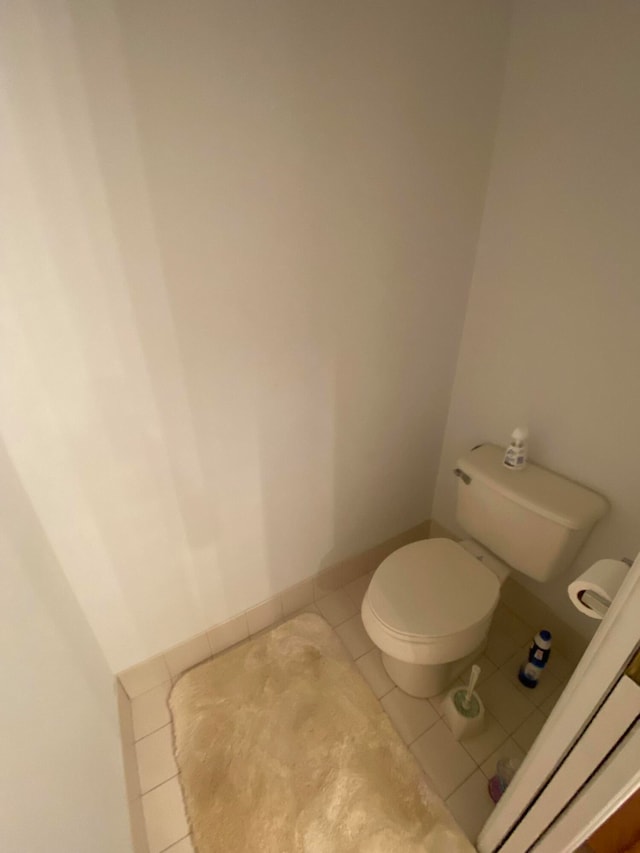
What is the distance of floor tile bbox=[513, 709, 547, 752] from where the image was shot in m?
1.23

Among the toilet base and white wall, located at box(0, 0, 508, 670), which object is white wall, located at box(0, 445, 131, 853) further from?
the toilet base

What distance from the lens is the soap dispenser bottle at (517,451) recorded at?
125cm

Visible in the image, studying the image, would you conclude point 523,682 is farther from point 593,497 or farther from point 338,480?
point 338,480

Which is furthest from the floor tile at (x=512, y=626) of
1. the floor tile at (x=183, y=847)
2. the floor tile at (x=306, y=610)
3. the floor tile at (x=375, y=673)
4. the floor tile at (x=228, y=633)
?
the floor tile at (x=183, y=847)

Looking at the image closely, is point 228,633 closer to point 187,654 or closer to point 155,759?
point 187,654

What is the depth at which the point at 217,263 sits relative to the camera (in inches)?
36.7

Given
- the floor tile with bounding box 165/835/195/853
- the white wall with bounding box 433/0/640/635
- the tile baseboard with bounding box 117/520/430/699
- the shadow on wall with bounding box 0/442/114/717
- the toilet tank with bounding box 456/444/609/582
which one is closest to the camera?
the shadow on wall with bounding box 0/442/114/717

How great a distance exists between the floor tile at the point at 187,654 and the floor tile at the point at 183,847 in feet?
1.49

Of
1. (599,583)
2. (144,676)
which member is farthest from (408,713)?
(599,583)

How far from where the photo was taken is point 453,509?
1.74m

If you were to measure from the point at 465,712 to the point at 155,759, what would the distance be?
985 mm

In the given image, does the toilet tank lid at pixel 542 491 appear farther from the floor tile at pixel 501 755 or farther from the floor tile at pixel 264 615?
the floor tile at pixel 264 615

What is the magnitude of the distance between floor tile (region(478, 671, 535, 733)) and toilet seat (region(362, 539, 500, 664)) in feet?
1.01

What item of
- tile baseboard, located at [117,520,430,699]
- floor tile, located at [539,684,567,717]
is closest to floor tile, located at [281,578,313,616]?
tile baseboard, located at [117,520,430,699]
